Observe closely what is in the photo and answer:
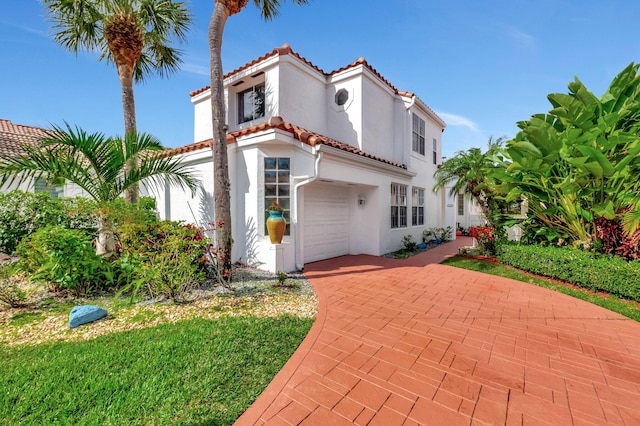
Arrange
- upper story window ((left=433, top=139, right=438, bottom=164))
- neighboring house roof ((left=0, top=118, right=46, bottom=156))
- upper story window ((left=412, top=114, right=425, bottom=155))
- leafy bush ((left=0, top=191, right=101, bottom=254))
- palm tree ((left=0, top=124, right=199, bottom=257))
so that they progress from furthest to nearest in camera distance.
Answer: upper story window ((left=433, top=139, right=438, bottom=164)) → upper story window ((left=412, top=114, right=425, bottom=155)) → neighboring house roof ((left=0, top=118, right=46, bottom=156)) → leafy bush ((left=0, top=191, right=101, bottom=254)) → palm tree ((left=0, top=124, right=199, bottom=257))

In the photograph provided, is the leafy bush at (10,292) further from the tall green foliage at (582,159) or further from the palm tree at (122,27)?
the tall green foliage at (582,159)

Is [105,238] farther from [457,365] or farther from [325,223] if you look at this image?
[457,365]

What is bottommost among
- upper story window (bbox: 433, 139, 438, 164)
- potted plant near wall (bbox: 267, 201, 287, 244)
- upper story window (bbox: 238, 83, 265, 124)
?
potted plant near wall (bbox: 267, 201, 287, 244)

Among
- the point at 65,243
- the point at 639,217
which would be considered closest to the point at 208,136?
the point at 65,243

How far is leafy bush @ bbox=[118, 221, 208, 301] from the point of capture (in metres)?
5.74

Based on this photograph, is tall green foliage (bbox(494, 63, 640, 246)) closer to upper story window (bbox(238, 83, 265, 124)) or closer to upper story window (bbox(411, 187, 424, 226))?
upper story window (bbox(411, 187, 424, 226))

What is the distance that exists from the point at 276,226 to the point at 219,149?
2.80 m

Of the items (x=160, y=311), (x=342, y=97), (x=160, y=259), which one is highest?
(x=342, y=97)

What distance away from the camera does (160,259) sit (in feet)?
18.8

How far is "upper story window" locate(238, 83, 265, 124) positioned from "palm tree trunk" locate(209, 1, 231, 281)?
3.91 metres

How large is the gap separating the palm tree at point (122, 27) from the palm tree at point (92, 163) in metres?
2.90

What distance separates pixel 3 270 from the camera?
5.73m

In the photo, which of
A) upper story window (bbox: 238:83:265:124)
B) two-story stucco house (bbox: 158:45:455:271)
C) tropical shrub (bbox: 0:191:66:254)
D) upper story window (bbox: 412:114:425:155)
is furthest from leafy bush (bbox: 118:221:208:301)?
upper story window (bbox: 412:114:425:155)

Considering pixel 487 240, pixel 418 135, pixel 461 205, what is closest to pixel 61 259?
pixel 487 240
